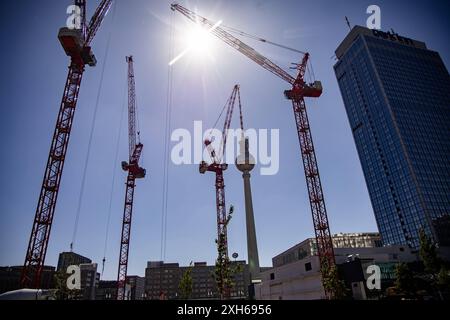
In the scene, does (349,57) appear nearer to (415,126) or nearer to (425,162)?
(415,126)

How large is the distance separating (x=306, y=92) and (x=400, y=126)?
10950 cm

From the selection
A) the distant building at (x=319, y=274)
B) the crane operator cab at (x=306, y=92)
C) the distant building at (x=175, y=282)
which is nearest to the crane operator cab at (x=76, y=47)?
the crane operator cab at (x=306, y=92)

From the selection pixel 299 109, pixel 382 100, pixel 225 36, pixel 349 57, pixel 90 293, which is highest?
pixel 349 57

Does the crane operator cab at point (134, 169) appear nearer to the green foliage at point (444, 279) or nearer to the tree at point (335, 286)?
the tree at point (335, 286)

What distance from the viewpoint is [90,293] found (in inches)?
5600

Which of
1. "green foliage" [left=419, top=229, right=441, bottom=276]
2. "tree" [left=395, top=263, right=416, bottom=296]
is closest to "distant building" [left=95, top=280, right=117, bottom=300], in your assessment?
"tree" [left=395, top=263, right=416, bottom=296]

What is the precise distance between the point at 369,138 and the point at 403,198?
3936 centimetres

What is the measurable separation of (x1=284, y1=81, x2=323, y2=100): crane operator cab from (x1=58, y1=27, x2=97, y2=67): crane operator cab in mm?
41260

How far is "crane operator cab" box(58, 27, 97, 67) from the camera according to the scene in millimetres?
45438

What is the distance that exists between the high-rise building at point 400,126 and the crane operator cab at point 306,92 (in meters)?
101

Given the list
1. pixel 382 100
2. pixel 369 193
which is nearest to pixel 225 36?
pixel 382 100

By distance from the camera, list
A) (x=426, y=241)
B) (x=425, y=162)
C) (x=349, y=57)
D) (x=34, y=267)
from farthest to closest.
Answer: (x=349, y=57) < (x=425, y=162) < (x=426, y=241) < (x=34, y=267)

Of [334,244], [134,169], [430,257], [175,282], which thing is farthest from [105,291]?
[430,257]

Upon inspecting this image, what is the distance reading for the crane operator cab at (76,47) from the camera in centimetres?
4544
